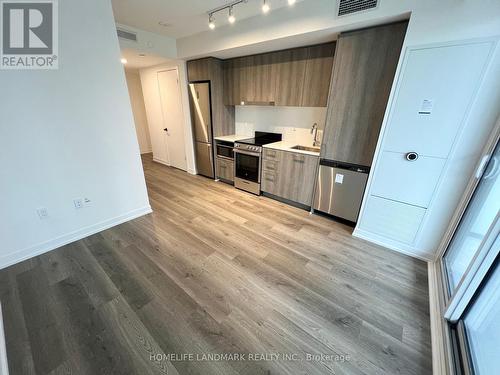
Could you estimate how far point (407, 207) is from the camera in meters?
2.14

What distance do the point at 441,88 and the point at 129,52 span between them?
431cm

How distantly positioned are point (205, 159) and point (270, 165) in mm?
1686

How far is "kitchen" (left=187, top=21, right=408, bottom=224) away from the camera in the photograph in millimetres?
2145

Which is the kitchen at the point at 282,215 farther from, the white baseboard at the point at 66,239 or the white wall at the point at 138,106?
the white wall at the point at 138,106

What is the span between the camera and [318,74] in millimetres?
2719

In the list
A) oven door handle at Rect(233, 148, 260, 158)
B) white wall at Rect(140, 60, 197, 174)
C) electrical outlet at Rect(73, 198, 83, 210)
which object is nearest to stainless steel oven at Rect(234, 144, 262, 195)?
oven door handle at Rect(233, 148, 260, 158)

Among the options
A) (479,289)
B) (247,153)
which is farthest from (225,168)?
(479,289)

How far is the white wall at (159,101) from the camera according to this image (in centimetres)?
405

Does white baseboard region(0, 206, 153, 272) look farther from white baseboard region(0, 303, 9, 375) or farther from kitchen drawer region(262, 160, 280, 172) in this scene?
kitchen drawer region(262, 160, 280, 172)

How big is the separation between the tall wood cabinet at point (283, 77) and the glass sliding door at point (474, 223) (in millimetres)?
1823

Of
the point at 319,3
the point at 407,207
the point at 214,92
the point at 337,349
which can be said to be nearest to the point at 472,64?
the point at 407,207

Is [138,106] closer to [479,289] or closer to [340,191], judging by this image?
[340,191]

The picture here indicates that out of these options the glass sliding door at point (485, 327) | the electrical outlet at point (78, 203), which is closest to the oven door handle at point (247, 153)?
the electrical outlet at point (78, 203)

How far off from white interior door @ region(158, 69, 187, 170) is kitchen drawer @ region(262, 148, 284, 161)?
2.26 m
